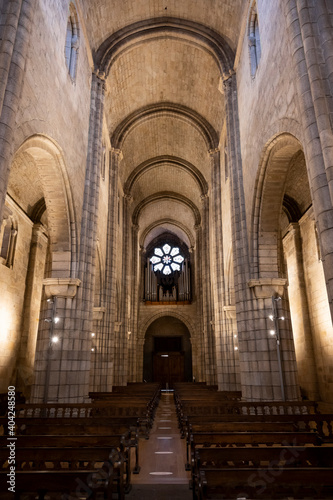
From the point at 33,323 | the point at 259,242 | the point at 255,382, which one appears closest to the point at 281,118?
the point at 259,242

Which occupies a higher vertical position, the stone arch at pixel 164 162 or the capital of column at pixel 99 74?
the stone arch at pixel 164 162

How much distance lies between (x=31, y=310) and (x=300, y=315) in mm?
12645

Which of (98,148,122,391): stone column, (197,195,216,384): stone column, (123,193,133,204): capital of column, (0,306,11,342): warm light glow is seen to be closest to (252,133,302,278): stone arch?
(98,148,122,391): stone column

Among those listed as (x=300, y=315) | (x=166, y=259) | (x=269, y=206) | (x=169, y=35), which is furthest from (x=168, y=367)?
(x=169, y=35)

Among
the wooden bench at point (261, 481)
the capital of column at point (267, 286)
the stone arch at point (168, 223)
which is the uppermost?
the stone arch at point (168, 223)

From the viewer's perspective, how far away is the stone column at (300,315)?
16000mm

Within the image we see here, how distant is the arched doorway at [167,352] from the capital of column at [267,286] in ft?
76.2

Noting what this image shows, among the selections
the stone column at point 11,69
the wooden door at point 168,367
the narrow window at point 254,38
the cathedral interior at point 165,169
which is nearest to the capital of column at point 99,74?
the cathedral interior at point 165,169

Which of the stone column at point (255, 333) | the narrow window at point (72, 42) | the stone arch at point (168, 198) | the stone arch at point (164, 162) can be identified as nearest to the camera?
the stone column at point (255, 333)

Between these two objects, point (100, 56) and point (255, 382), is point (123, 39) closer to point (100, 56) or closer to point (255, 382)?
point (100, 56)

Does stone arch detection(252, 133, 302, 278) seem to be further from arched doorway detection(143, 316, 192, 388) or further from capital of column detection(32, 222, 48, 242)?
arched doorway detection(143, 316, 192, 388)

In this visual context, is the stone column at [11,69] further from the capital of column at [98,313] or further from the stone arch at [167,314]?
the stone arch at [167,314]

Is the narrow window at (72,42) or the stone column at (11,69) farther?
the narrow window at (72,42)

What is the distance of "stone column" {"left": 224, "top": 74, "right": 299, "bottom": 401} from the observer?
394 inches
